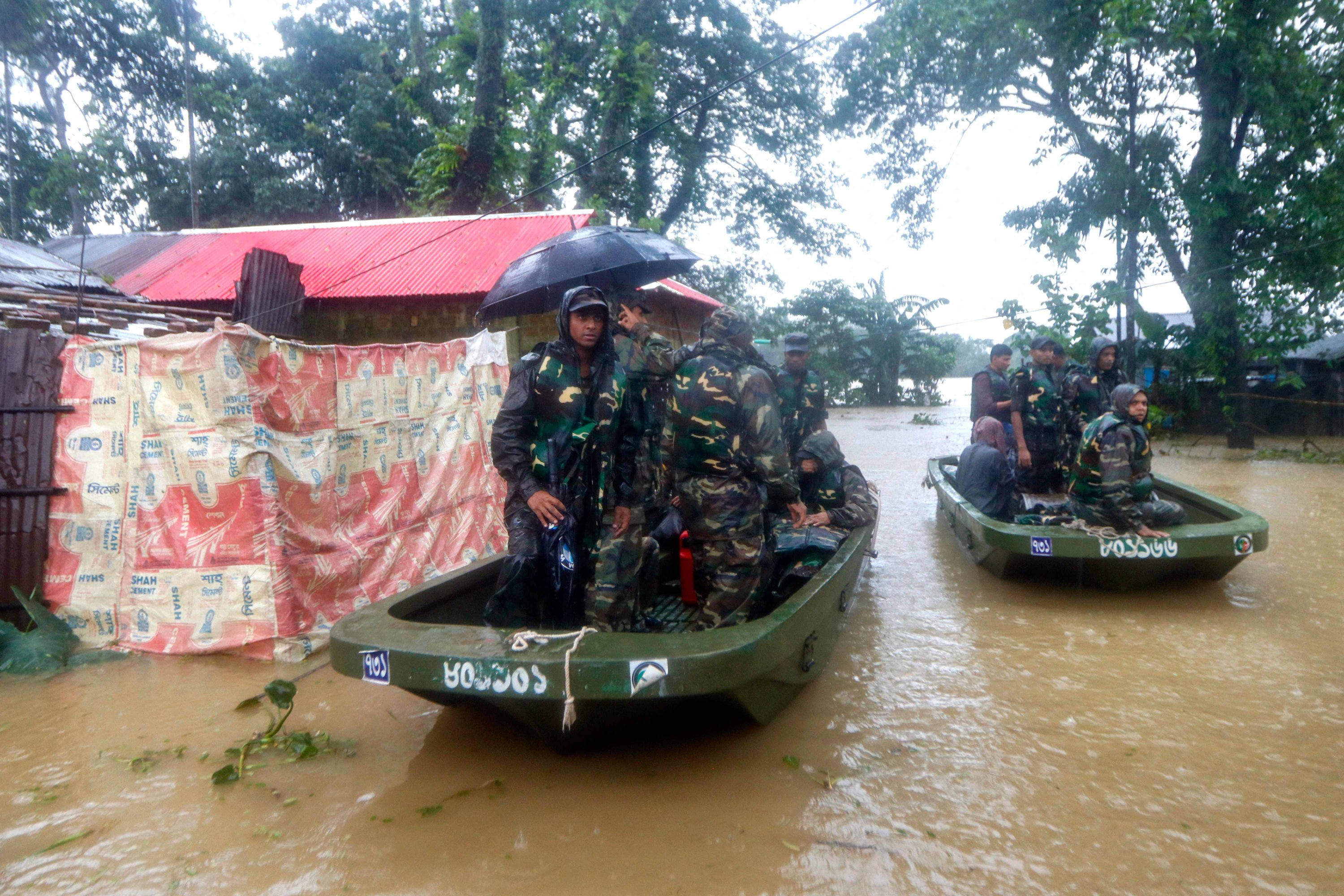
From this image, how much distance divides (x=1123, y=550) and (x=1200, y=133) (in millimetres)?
14447

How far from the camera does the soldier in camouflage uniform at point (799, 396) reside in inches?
259

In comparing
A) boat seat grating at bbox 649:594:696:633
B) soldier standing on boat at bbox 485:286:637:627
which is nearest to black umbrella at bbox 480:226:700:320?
soldier standing on boat at bbox 485:286:637:627

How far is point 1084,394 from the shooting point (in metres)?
7.32

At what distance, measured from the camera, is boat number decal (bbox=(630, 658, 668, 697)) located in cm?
290

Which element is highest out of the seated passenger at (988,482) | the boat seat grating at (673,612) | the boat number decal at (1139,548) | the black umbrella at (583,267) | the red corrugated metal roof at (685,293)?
the red corrugated metal roof at (685,293)

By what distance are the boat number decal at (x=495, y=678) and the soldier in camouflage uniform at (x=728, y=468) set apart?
1.12 meters

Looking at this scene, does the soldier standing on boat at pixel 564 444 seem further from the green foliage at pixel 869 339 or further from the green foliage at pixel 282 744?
the green foliage at pixel 869 339

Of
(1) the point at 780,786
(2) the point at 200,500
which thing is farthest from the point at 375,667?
(2) the point at 200,500

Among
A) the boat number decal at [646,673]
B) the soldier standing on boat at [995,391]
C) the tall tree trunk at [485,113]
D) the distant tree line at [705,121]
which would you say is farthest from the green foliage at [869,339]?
the boat number decal at [646,673]

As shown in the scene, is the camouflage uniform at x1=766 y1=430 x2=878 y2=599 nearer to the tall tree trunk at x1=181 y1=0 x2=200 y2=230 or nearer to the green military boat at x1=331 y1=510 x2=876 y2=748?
the green military boat at x1=331 y1=510 x2=876 y2=748

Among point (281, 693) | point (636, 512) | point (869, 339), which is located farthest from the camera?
point (869, 339)

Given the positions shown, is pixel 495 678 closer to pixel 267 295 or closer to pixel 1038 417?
pixel 1038 417

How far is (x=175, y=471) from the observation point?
4.80 m

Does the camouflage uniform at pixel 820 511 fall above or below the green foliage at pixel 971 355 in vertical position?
below
